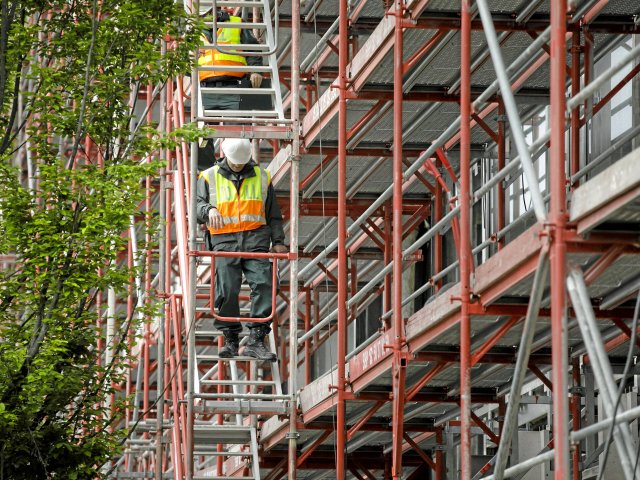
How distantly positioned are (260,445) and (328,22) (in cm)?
563

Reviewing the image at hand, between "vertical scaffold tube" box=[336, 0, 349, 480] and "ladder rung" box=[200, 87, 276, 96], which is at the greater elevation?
"ladder rung" box=[200, 87, 276, 96]

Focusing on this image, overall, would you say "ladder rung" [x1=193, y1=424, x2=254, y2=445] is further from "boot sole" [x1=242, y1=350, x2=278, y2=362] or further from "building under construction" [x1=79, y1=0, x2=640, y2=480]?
"boot sole" [x1=242, y1=350, x2=278, y2=362]

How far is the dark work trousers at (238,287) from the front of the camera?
18.4 meters

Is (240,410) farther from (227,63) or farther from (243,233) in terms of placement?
(227,63)

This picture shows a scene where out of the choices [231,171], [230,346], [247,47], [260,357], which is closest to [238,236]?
[231,171]

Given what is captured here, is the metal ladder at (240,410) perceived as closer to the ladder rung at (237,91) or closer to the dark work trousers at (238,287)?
the dark work trousers at (238,287)

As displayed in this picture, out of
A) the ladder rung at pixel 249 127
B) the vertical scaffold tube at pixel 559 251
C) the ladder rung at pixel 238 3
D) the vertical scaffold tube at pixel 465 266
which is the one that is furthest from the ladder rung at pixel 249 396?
the vertical scaffold tube at pixel 559 251

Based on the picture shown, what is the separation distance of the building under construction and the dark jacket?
0.69 feet

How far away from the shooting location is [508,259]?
12.1 metres

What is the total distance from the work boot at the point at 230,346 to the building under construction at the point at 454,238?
0.31 meters

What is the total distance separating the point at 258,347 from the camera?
18.3 metres

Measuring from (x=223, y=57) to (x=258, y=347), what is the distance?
4.07 meters

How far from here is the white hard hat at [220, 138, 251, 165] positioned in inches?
723

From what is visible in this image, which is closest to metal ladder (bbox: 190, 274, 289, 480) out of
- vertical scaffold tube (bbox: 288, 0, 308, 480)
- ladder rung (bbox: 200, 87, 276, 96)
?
vertical scaffold tube (bbox: 288, 0, 308, 480)
